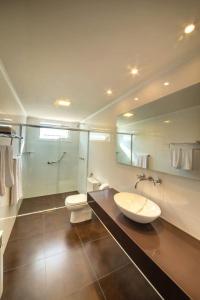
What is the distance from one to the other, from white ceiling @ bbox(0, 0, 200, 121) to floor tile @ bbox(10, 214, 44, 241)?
211 cm

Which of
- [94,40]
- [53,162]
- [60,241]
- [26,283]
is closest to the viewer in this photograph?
[94,40]

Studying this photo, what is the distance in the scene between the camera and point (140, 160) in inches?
68.6

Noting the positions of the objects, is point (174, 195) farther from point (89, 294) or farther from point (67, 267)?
point (67, 267)

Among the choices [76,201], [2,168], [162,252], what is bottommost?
[76,201]

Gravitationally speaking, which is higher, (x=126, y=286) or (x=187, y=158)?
(x=187, y=158)

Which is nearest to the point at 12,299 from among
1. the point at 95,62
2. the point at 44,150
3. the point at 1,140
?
the point at 1,140

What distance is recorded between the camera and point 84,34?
1.00 m

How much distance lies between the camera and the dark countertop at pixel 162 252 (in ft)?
2.35

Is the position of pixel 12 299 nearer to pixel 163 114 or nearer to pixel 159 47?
pixel 163 114

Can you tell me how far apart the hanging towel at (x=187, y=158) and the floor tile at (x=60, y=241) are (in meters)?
1.87

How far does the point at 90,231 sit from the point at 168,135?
6.77ft

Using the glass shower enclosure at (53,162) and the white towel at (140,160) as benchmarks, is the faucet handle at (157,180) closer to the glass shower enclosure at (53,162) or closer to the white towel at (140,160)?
the white towel at (140,160)

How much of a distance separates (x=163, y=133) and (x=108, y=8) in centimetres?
117

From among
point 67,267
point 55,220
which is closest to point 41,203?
point 55,220
